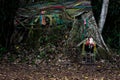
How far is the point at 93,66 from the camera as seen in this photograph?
10.4 meters

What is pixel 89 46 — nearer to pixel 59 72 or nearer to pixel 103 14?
pixel 103 14

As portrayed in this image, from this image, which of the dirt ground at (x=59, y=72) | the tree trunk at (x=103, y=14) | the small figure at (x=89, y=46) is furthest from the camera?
the tree trunk at (x=103, y=14)

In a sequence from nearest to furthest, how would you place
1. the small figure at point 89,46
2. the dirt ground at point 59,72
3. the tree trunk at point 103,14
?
the dirt ground at point 59,72 → the small figure at point 89,46 → the tree trunk at point 103,14

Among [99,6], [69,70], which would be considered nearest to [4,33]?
[69,70]

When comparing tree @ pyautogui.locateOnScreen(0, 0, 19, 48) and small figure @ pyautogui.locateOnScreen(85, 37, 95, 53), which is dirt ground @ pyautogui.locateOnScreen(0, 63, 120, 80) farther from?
tree @ pyautogui.locateOnScreen(0, 0, 19, 48)

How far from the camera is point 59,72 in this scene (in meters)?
9.63

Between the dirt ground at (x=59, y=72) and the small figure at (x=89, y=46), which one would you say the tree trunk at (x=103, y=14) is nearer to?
the small figure at (x=89, y=46)

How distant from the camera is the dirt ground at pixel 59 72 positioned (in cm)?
890

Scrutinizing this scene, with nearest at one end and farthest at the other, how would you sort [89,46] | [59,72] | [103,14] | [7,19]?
[59,72], [89,46], [7,19], [103,14]

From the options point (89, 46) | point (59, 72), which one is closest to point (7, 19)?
point (59, 72)

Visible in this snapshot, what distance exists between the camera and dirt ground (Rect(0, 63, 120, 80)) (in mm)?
8898

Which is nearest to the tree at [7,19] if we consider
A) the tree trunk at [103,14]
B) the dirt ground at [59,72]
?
the dirt ground at [59,72]

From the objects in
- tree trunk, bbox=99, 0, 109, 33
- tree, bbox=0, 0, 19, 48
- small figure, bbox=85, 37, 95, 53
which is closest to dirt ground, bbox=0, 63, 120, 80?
small figure, bbox=85, 37, 95, 53

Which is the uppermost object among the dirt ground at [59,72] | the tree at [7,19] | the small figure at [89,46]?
the tree at [7,19]
